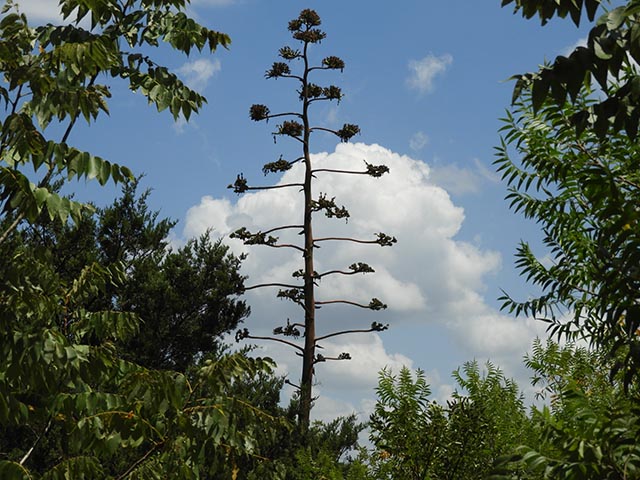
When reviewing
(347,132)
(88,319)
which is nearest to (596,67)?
(88,319)

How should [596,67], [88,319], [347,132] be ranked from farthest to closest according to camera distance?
[347,132], [88,319], [596,67]

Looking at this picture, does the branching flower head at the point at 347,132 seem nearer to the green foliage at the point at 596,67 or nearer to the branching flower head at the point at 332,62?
the branching flower head at the point at 332,62

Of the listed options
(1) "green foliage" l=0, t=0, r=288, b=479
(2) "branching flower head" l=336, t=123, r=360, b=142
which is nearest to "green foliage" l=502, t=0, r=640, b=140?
(1) "green foliage" l=0, t=0, r=288, b=479

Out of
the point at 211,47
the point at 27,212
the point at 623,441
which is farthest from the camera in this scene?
the point at 211,47

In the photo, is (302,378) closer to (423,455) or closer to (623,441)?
(423,455)

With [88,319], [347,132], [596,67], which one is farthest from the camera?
[347,132]

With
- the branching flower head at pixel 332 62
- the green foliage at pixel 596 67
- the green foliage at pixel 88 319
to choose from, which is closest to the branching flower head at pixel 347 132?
the branching flower head at pixel 332 62

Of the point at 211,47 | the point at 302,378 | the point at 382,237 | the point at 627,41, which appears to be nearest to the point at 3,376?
the point at 211,47

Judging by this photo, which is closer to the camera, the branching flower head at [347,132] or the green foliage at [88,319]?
the green foliage at [88,319]

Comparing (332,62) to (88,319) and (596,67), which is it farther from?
(596,67)

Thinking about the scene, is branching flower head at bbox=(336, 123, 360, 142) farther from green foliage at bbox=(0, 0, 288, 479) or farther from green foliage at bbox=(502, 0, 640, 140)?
green foliage at bbox=(502, 0, 640, 140)

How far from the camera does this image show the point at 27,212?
5.50 meters

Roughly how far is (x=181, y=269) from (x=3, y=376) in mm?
13498

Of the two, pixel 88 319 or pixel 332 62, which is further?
pixel 332 62
